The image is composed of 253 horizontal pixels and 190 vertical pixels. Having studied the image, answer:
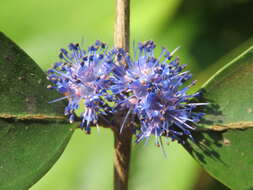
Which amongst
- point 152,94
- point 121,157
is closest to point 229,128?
point 152,94

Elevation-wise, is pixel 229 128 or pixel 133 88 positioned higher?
pixel 133 88

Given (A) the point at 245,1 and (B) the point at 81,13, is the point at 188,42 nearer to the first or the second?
(A) the point at 245,1

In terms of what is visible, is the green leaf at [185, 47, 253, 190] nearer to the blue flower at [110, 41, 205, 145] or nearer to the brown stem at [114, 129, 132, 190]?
the blue flower at [110, 41, 205, 145]

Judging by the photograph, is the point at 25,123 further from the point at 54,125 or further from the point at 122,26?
the point at 122,26

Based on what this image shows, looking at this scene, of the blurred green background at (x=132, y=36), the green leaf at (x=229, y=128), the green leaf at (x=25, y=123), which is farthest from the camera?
the blurred green background at (x=132, y=36)

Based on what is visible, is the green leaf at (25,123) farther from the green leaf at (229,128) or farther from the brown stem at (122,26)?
the green leaf at (229,128)

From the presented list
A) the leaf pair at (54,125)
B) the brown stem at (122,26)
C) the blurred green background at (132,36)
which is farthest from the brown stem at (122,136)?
the blurred green background at (132,36)
